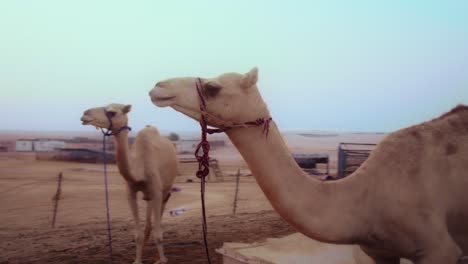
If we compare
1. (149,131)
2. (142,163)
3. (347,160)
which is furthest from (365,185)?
(347,160)

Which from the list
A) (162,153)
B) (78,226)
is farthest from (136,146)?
(78,226)

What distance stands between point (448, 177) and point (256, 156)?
4.41 feet

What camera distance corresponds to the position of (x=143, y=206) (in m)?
15.2

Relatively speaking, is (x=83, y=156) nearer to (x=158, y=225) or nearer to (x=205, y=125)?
(x=158, y=225)

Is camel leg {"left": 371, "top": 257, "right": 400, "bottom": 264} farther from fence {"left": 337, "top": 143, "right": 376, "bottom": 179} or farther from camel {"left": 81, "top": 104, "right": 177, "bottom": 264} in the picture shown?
fence {"left": 337, "top": 143, "right": 376, "bottom": 179}

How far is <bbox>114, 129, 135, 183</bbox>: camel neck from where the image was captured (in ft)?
22.7

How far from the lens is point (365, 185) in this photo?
3.43 meters

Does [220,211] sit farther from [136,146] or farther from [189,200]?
[136,146]

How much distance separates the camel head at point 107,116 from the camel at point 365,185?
392cm

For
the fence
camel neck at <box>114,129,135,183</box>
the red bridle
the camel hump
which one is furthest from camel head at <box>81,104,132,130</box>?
the fence

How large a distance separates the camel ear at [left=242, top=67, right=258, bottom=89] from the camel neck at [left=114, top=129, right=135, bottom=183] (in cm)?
411

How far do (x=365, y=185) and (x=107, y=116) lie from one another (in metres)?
4.29

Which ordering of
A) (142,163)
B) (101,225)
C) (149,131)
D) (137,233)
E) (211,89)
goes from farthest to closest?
1. (101,225)
2. (149,131)
3. (142,163)
4. (137,233)
5. (211,89)

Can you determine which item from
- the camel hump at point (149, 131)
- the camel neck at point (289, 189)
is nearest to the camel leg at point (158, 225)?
the camel hump at point (149, 131)
